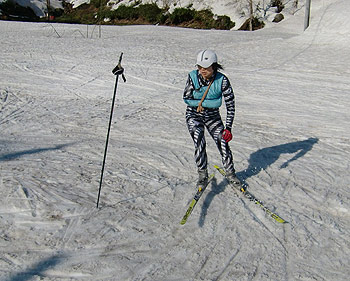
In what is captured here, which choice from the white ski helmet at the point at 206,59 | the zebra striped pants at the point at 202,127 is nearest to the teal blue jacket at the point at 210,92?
the zebra striped pants at the point at 202,127

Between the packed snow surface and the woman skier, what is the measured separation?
0.74 m

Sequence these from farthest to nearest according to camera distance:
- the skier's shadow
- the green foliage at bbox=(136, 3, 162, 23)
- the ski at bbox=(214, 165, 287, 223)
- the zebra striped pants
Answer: the green foliage at bbox=(136, 3, 162, 23) < the skier's shadow < the zebra striped pants < the ski at bbox=(214, 165, 287, 223)

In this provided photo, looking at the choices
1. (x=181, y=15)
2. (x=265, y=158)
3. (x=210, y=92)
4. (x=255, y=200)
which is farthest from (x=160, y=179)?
(x=181, y=15)

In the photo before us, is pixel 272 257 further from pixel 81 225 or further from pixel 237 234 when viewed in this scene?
pixel 81 225

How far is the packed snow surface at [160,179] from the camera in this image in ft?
13.7

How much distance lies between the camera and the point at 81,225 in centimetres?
467

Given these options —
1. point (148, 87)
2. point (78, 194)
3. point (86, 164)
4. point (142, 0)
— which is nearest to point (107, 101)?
point (148, 87)

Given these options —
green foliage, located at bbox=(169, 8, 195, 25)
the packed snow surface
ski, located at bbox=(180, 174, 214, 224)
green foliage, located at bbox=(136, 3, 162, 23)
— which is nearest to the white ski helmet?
ski, located at bbox=(180, 174, 214, 224)

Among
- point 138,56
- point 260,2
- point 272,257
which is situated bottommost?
point 272,257

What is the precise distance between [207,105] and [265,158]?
2.43 m

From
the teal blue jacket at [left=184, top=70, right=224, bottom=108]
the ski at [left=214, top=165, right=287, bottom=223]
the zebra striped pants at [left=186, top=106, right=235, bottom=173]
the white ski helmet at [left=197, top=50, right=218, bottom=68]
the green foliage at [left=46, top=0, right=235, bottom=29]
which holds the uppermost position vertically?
the green foliage at [left=46, top=0, right=235, bottom=29]

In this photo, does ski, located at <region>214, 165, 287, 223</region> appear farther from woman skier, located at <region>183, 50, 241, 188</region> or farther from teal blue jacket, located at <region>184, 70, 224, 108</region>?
A: teal blue jacket, located at <region>184, 70, 224, 108</region>

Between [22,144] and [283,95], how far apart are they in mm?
7192

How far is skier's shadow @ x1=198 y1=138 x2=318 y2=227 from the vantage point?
18.9 ft
